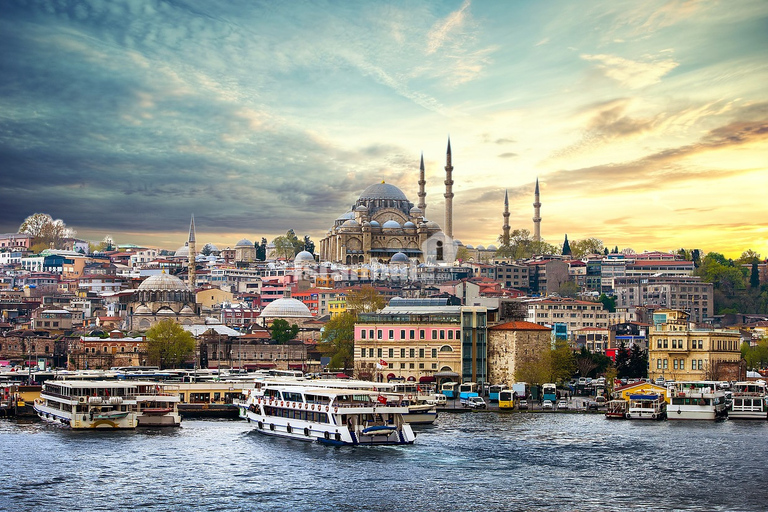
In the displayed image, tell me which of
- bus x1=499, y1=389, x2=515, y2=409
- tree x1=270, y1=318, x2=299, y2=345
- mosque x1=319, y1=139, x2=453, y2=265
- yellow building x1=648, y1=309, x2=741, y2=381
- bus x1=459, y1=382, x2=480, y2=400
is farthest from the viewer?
mosque x1=319, y1=139, x2=453, y2=265

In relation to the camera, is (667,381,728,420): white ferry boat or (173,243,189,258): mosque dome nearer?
(667,381,728,420): white ferry boat

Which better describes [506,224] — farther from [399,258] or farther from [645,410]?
[645,410]

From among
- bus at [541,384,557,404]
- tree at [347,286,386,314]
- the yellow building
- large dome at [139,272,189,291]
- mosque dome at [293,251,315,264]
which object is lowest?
bus at [541,384,557,404]

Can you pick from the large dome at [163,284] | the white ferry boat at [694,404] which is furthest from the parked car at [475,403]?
the large dome at [163,284]

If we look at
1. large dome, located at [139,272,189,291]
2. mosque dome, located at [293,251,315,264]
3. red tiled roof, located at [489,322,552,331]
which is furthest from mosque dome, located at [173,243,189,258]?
red tiled roof, located at [489,322,552,331]

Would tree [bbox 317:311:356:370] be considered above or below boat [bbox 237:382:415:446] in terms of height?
above

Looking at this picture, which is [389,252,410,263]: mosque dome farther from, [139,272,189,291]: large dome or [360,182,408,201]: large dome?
Answer: [139,272,189,291]: large dome

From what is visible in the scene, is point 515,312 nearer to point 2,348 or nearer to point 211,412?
point 211,412
